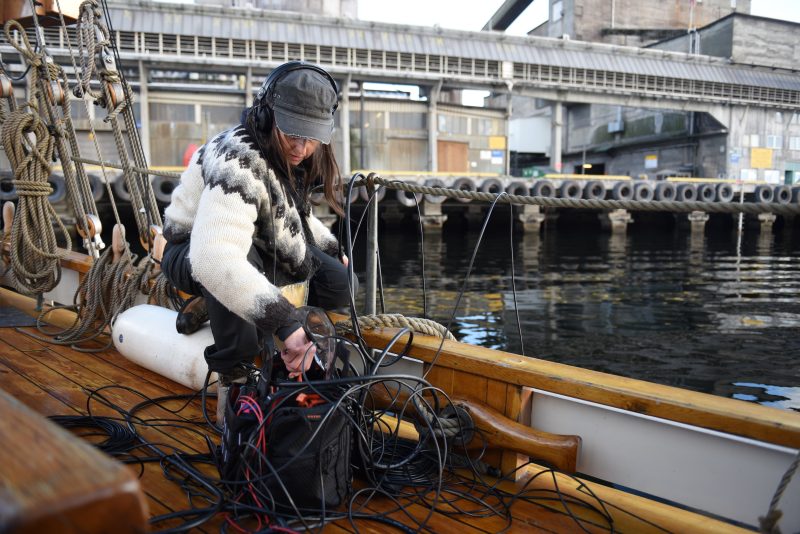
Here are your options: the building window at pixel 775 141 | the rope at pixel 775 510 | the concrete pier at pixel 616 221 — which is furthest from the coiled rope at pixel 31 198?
the building window at pixel 775 141

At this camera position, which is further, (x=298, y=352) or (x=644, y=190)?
(x=644, y=190)

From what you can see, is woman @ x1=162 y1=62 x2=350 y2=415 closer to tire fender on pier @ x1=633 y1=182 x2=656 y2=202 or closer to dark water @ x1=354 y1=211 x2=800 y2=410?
dark water @ x1=354 y1=211 x2=800 y2=410

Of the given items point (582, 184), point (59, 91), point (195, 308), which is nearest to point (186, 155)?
point (582, 184)

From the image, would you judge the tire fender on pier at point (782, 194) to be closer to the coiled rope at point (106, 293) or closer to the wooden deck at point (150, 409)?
the coiled rope at point (106, 293)

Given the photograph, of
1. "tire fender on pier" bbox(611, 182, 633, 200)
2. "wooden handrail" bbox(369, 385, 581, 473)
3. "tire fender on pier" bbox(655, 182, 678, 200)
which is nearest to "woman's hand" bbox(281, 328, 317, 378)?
"wooden handrail" bbox(369, 385, 581, 473)

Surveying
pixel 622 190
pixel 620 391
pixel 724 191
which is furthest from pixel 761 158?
pixel 620 391

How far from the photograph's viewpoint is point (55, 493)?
1.78 feet

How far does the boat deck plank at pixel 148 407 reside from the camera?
1.50m

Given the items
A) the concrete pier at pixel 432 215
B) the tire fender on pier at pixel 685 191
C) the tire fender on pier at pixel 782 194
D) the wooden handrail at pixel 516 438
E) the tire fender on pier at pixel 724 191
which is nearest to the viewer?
the wooden handrail at pixel 516 438

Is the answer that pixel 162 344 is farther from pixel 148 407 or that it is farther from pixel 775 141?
pixel 775 141

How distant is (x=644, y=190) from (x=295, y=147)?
19957mm

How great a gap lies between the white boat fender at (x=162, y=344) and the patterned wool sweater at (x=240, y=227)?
53 centimetres

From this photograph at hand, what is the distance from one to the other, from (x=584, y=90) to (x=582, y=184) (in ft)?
26.2

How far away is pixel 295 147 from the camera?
173 cm
